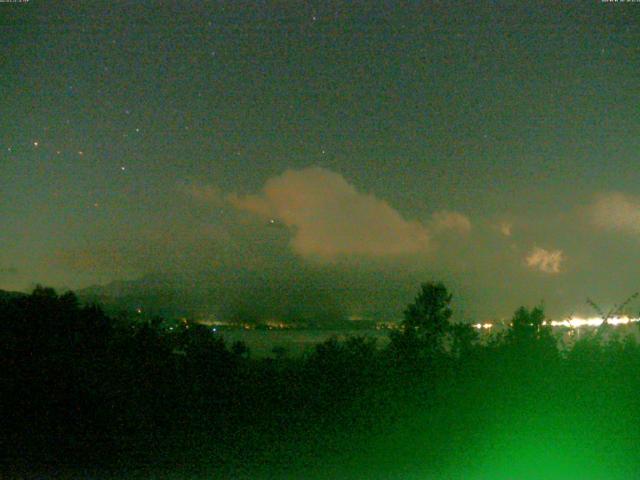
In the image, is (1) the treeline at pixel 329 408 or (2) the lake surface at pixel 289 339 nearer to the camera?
(1) the treeline at pixel 329 408

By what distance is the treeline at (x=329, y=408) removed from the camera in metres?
9.40

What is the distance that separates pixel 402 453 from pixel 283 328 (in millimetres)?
15359

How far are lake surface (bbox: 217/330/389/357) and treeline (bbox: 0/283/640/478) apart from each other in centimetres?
70

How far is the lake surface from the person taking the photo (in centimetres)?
1366

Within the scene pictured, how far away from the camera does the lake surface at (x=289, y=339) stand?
1366cm

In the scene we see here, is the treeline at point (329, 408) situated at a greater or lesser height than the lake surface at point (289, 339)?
lesser

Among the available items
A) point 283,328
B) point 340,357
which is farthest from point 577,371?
point 283,328

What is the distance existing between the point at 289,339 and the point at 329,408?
31.2ft

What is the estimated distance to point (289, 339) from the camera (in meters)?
20.4

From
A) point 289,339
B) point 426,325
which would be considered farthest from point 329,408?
point 289,339

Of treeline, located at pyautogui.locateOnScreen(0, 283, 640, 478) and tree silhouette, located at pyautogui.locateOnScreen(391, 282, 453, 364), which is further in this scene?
tree silhouette, located at pyautogui.locateOnScreen(391, 282, 453, 364)

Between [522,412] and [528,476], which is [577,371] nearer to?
[522,412]

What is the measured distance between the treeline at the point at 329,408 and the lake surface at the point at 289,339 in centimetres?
70

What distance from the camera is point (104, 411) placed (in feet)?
34.7
